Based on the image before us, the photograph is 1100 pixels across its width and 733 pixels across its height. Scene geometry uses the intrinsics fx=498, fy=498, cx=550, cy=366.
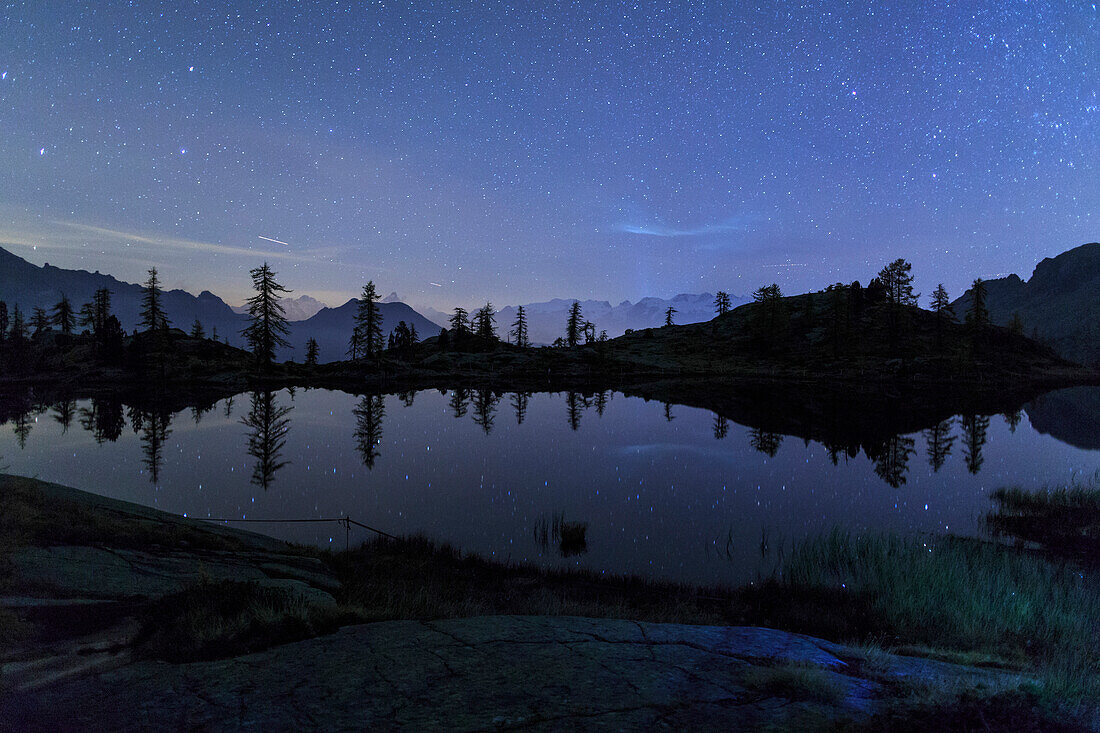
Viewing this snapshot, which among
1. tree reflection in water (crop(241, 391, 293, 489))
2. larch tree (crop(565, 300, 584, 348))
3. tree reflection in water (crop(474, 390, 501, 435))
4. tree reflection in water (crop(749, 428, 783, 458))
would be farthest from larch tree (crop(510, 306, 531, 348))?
tree reflection in water (crop(749, 428, 783, 458))

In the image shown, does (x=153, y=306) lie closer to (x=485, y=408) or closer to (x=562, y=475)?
(x=485, y=408)

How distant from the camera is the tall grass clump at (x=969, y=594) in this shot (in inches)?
369

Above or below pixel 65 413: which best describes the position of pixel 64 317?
above

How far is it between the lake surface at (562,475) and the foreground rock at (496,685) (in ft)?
29.1

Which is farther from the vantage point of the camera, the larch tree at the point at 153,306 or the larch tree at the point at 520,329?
the larch tree at the point at 520,329

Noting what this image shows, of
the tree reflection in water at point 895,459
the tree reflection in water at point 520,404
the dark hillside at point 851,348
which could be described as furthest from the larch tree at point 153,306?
the tree reflection in water at point 895,459

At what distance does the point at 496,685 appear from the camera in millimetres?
6086

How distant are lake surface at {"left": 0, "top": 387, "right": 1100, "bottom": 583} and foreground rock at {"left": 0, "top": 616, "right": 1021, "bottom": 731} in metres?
8.87

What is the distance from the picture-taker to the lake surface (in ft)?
62.6

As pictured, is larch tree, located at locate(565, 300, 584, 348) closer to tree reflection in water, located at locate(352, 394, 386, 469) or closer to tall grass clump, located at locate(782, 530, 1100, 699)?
tree reflection in water, located at locate(352, 394, 386, 469)

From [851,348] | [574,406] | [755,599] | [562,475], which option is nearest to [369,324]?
[574,406]

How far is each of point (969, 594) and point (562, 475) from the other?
19638mm

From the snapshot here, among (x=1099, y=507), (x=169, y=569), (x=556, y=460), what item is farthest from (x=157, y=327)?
(x=1099, y=507)

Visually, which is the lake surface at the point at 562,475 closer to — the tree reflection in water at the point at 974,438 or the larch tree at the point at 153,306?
the tree reflection in water at the point at 974,438
